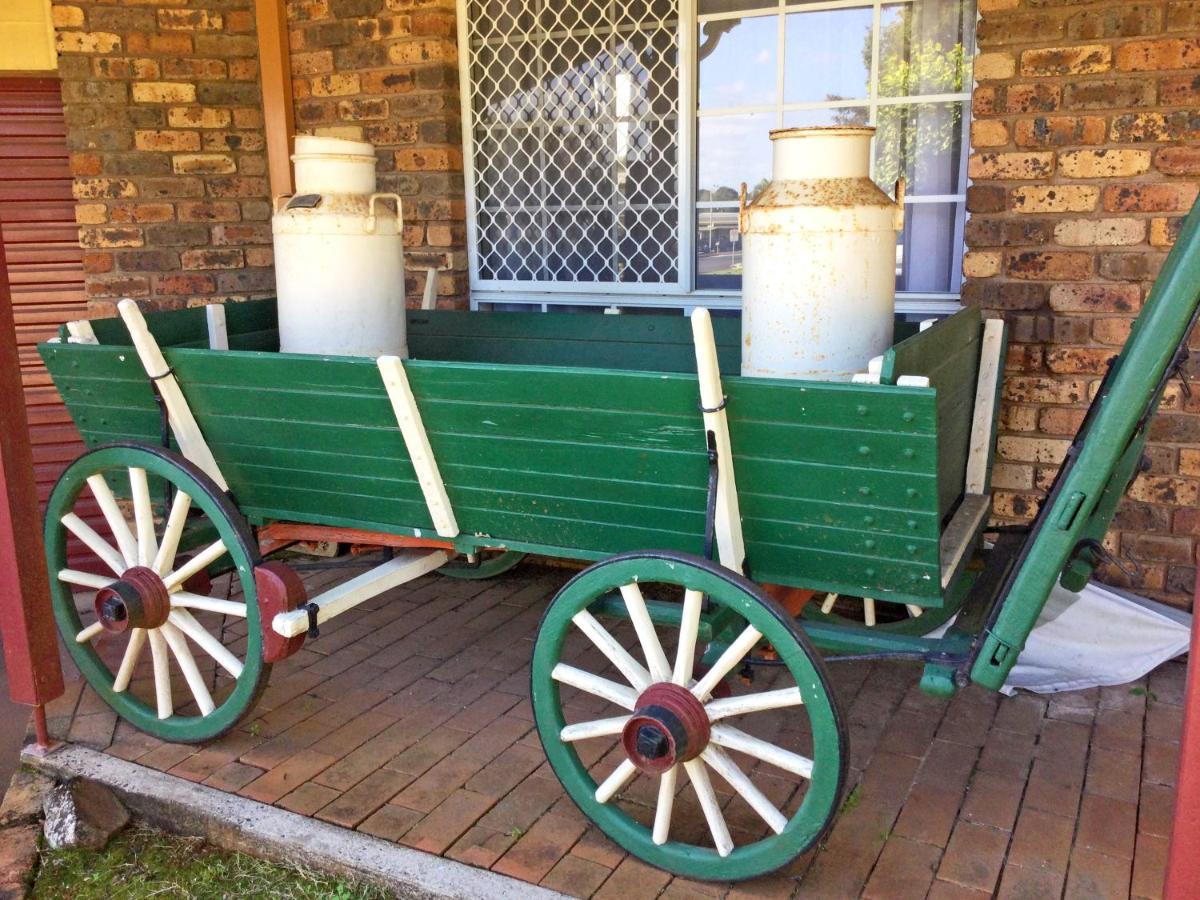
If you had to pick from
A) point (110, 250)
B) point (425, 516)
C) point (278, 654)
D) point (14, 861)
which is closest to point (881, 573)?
point (425, 516)

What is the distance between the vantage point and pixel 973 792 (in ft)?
8.72

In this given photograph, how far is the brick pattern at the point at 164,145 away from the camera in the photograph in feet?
13.9

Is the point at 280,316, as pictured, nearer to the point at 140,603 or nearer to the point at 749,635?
the point at 140,603

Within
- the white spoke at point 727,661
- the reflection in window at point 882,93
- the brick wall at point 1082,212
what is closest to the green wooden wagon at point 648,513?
the white spoke at point 727,661

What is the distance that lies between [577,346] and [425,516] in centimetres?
111

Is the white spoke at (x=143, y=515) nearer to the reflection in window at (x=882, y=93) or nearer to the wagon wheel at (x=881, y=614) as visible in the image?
the wagon wheel at (x=881, y=614)

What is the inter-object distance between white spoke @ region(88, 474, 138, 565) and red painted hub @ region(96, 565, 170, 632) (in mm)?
54

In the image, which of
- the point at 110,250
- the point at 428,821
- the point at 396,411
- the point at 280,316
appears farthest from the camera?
the point at 110,250

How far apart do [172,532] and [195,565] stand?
110 millimetres

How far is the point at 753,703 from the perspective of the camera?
2180 mm

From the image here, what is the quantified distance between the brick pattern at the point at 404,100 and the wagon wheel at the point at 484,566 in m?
1.07

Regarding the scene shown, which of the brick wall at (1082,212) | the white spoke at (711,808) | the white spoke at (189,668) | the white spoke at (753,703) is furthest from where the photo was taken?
the brick wall at (1082,212)

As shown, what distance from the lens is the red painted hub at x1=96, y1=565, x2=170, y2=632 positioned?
2.80 meters

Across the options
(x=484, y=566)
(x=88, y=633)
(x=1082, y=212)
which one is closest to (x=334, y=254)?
(x=88, y=633)
